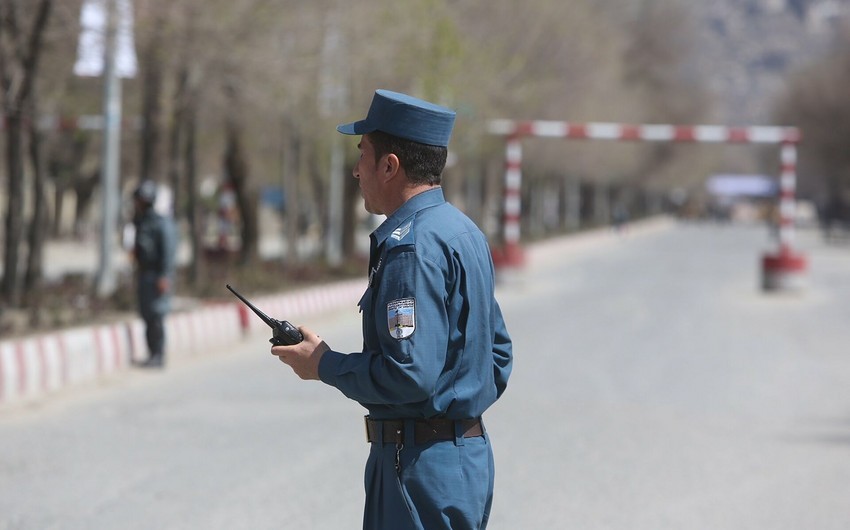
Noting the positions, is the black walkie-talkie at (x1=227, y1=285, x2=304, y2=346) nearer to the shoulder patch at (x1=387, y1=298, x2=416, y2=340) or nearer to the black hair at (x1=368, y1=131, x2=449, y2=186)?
the shoulder patch at (x1=387, y1=298, x2=416, y2=340)

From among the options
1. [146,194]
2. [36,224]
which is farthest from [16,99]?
[146,194]

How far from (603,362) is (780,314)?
28.8 ft

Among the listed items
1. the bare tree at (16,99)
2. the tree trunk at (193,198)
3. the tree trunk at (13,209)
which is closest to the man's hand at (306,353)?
the bare tree at (16,99)

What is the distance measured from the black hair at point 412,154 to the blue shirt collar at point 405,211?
52 mm

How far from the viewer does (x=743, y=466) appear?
31.8ft

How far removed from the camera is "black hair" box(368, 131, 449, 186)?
402 centimetres

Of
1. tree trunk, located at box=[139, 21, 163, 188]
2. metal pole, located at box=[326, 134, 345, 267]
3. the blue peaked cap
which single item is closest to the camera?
the blue peaked cap

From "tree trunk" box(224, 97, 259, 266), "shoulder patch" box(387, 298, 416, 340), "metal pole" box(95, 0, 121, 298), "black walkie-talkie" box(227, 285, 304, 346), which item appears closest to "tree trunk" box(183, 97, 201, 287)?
"metal pole" box(95, 0, 121, 298)

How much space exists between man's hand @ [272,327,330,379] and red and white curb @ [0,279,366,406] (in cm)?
858

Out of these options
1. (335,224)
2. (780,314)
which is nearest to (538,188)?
(335,224)

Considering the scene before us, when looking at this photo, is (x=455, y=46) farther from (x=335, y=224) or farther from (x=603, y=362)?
(x=603, y=362)

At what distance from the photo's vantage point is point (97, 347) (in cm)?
1390

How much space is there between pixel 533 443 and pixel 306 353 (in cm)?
653

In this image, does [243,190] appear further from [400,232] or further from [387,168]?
[400,232]
